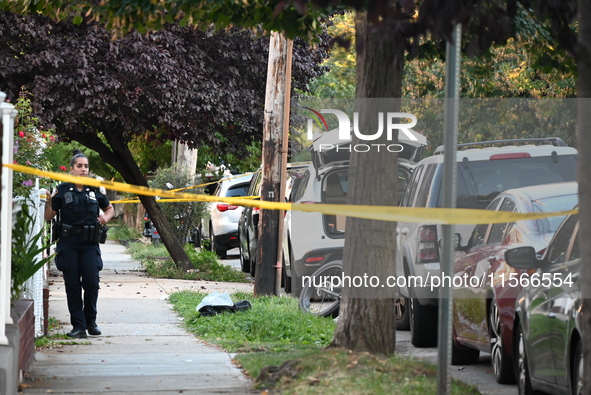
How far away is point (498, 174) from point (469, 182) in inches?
12.2

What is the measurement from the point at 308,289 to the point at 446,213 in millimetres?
6223

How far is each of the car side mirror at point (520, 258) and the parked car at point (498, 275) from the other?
0.60 meters

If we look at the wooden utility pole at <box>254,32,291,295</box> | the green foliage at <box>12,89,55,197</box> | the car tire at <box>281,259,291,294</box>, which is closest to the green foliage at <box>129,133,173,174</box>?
the car tire at <box>281,259,291,294</box>

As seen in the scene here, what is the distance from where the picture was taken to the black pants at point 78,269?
991 cm

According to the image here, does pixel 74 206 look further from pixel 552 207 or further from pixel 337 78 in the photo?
pixel 337 78

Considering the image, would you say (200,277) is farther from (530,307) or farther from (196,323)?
(530,307)

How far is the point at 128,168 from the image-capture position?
17609 millimetres

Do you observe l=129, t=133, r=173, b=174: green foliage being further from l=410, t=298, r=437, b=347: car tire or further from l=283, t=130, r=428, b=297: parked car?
l=410, t=298, r=437, b=347: car tire

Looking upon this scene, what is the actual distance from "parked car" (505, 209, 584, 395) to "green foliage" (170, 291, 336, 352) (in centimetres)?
264

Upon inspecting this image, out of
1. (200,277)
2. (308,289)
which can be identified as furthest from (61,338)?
(200,277)

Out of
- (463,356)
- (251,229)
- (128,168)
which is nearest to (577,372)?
(463,356)

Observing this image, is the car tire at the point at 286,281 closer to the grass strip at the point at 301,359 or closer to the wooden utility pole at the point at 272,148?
the wooden utility pole at the point at 272,148

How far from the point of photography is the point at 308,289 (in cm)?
1190

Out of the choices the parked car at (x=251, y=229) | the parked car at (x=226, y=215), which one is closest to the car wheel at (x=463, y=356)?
the parked car at (x=251, y=229)
